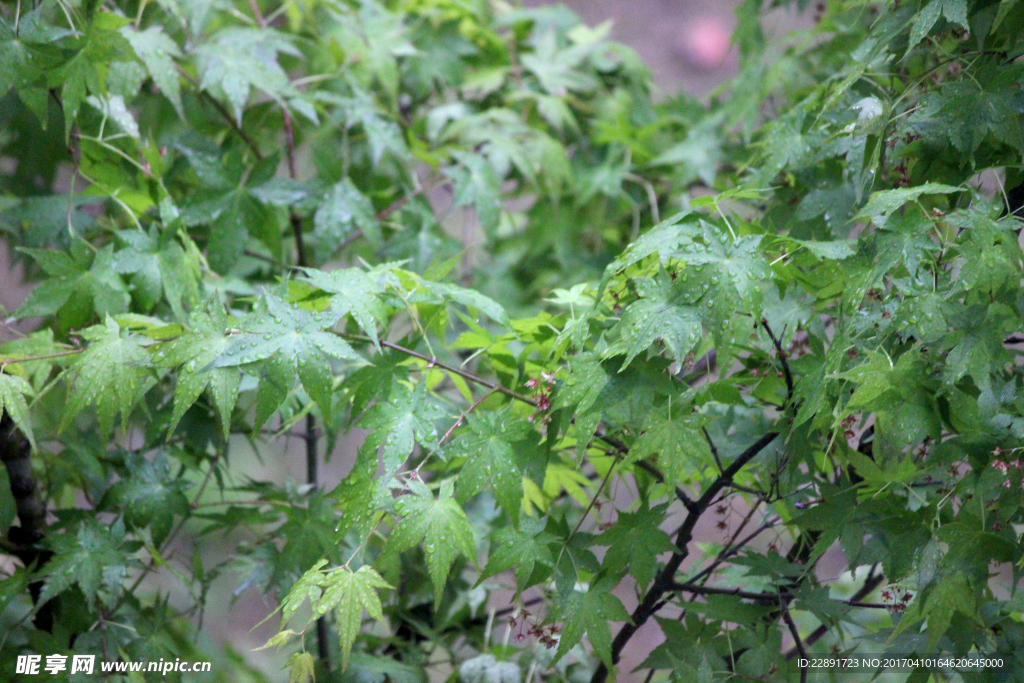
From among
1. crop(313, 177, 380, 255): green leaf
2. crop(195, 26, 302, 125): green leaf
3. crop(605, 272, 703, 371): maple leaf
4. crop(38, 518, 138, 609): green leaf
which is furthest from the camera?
crop(313, 177, 380, 255): green leaf

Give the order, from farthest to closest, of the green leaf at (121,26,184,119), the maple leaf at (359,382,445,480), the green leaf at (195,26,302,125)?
the green leaf at (195,26,302,125) → the green leaf at (121,26,184,119) → the maple leaf at (359,382,445,480)

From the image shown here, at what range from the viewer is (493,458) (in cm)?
93

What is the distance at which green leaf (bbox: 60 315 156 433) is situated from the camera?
1005mm

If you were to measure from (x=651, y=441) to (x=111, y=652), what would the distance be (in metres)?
0.96

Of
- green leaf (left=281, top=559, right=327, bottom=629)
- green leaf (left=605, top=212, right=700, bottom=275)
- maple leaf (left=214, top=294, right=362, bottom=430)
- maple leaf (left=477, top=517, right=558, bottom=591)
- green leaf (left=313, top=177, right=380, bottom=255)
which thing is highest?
green leaf (left=605, top=212, right=700, bottom=275)

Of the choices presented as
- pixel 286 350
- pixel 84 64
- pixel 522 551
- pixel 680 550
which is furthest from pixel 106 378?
pixel 680 550

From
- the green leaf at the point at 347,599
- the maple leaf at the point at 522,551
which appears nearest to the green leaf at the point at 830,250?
the maple leaf at the point at 522,551

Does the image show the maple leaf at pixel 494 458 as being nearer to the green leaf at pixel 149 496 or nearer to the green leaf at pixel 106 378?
the green leaf at pixel 106 378

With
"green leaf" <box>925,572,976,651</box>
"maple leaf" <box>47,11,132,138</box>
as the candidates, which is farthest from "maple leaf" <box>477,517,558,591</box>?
"maple leaf" <box>47,11,132,138</box>

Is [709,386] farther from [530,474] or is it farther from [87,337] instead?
[87,337]

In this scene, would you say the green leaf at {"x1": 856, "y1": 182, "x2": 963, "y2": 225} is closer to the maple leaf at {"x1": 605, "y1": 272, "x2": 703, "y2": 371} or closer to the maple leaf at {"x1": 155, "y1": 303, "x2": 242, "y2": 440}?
the maple leaf at {"x1": 605, "y1": 272, "x2": 703, "y2": 371}

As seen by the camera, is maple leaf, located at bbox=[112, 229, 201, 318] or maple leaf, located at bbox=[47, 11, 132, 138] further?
maple leaf, located at bbox=[112, 229, 201, 318]

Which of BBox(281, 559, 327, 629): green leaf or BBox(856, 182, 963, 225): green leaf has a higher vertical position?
BBox(856, 182, 963, 225): green leaf

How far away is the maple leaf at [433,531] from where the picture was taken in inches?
35.0
